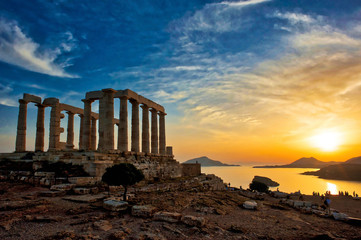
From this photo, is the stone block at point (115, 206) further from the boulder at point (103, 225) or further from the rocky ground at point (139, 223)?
the boulder at point (103, 225)

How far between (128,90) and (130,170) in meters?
15.5

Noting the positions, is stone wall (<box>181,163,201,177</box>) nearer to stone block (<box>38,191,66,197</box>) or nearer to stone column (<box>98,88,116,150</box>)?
stone column (<box>98,88,116,150</box>)

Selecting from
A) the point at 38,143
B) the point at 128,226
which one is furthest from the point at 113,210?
the point at 38,143

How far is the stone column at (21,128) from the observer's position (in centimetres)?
2914

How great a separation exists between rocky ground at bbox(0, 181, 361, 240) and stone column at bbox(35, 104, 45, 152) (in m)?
17.7

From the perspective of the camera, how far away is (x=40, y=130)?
30.4 m

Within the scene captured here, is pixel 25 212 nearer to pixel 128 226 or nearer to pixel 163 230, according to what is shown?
pixel 128 226

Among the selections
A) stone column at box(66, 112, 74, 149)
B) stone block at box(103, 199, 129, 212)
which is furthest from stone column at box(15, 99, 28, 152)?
stone block at box(103, 199, 129, 212)

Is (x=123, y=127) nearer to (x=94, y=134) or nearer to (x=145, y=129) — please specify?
(x=145, y=129)

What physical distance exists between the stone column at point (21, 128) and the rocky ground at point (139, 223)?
1764cm

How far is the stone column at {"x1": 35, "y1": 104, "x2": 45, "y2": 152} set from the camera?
1186 inches

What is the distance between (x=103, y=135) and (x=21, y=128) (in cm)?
1208

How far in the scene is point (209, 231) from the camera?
918 centimetres

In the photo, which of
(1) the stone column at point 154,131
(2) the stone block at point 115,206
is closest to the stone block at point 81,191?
(2) the stone block at point 115,206
